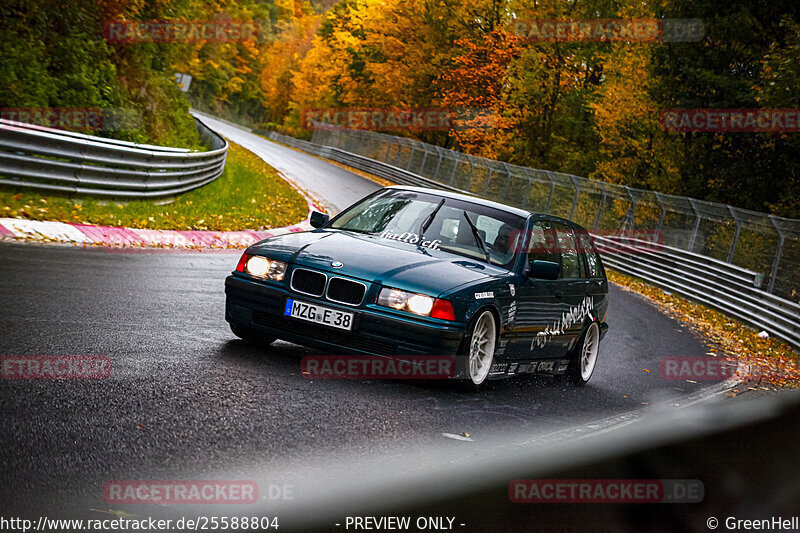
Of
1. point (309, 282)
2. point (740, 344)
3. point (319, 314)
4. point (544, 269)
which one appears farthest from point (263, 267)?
point (740, 344)

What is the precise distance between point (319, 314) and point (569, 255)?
11.0ft

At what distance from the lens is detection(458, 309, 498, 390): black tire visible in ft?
22.0

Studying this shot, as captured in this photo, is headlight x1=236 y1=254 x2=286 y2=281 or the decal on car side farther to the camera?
the decal on car side

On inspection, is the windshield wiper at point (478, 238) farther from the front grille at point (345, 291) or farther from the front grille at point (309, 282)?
the front grille at point (309, 282)

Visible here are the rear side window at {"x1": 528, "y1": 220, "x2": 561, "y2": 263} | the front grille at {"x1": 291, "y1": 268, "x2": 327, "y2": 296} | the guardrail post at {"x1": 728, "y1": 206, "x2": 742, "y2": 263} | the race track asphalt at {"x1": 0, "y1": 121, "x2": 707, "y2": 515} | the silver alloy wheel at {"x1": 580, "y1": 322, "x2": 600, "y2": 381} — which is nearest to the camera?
the race track asphalt at {"x1": 0, "y1": 121, "x2": 707, "y2": 515}

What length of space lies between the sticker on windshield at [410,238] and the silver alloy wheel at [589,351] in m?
2.43

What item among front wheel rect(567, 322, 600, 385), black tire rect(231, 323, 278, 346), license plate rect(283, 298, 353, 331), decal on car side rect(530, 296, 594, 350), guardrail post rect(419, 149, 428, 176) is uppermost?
license plate rect(283, 298, 353, 331)

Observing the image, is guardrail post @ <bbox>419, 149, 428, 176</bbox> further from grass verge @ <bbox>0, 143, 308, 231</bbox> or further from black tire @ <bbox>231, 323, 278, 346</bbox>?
black tire @ <bbox>231, 323, 278, 346</bbox>

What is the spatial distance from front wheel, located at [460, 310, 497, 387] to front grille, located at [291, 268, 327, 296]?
115 cm

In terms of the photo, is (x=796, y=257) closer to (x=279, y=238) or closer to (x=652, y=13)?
(x=279, y=238)

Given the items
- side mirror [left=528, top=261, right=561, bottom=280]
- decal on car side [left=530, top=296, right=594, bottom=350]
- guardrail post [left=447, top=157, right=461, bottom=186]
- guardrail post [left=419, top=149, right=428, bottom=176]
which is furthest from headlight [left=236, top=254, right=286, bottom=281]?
guardrail post [left=419, top=149, right=428, bottom=176]

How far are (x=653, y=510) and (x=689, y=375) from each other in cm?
764

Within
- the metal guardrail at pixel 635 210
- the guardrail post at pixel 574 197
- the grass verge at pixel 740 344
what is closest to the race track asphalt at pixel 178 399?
the grass verge at pixel 740 344

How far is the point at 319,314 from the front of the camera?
670cm
